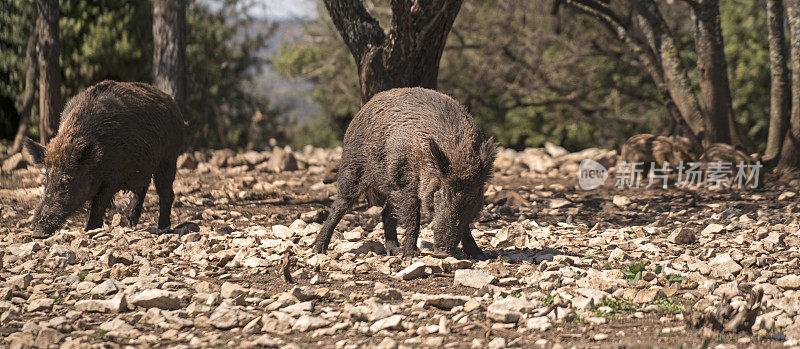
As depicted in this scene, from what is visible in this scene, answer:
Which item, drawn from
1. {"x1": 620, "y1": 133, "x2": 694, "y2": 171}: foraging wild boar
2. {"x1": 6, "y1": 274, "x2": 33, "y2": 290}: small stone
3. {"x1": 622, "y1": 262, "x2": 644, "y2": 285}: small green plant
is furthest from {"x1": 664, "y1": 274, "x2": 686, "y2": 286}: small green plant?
{"x1": 620, "y1": 133, "x2": 694, "y2": 171}: foraging wild boar

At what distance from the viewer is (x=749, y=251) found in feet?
21.4

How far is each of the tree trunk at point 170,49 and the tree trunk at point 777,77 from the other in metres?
9.24

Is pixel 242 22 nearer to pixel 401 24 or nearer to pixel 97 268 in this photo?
pixel 401 24

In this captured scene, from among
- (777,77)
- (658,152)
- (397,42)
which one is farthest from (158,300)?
(777,77)

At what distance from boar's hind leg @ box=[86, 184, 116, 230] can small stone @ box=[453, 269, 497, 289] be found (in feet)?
13.1

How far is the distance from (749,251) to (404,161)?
327 cm

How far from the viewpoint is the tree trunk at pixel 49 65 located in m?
11.5

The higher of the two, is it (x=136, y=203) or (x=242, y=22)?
(x=242, y=22)

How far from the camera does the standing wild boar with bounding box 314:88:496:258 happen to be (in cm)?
583

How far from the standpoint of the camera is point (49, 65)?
37.8ft

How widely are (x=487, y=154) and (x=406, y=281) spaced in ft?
4.02

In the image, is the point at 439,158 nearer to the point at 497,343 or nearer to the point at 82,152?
the point at 497,343

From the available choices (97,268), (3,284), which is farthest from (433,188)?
(3,284)

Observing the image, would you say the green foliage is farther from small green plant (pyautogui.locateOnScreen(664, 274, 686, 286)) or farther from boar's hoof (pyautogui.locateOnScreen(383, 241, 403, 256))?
boar's hoof (pyautogui.locateOnScreen(383, 241, 403, 256))
